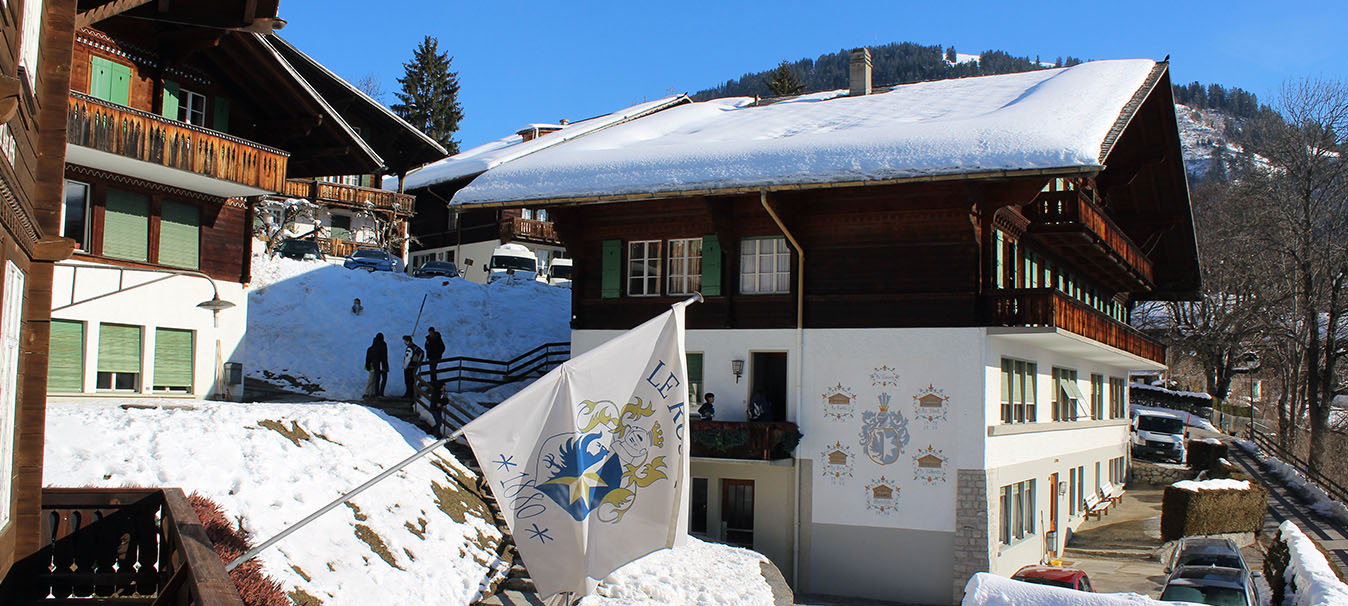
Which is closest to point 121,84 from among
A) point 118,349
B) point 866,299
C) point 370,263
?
point 118,349

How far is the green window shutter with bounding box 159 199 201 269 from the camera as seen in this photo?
78.5 feet

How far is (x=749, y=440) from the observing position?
75.7ft

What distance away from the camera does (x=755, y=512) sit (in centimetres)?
2402

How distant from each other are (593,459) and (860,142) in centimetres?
1514

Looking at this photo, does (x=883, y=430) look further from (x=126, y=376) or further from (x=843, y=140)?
(x=126, y=376)

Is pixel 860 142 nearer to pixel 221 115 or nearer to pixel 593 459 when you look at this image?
pixel 221 115

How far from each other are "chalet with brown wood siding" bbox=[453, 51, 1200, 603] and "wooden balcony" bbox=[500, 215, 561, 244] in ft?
84.7

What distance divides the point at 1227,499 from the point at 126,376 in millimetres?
27379

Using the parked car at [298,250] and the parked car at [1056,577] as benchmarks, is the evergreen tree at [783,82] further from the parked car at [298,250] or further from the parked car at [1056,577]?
the parked car at [1056,577]

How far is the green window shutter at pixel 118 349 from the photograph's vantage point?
73.8 feet

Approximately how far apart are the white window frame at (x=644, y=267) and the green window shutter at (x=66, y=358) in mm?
11946

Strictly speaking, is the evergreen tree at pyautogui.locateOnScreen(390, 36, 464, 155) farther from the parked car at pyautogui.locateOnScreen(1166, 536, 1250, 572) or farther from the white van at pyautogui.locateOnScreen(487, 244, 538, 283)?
the parked car at pyautogui.locateOnScreen(1166, 536, 1250, 572)

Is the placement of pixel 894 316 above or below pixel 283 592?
above

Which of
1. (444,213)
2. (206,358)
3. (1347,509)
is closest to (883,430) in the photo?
(206,358)
